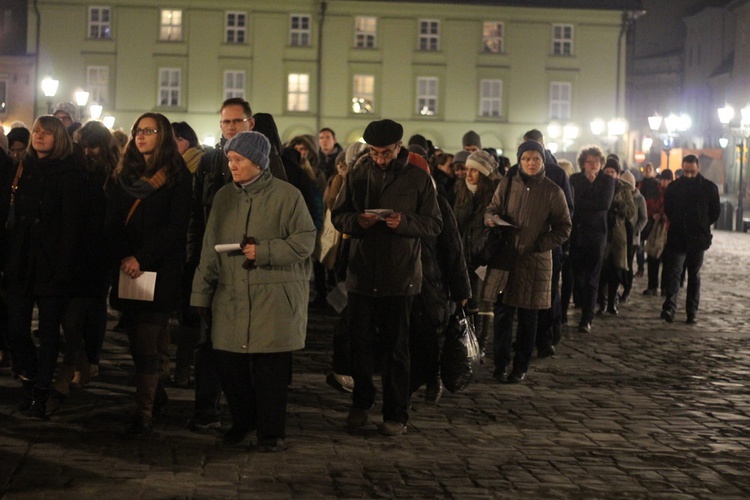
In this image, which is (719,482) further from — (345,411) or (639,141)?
(639,141)

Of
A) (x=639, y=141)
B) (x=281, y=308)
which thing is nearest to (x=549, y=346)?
(x=281, y=308)

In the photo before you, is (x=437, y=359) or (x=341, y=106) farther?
(x=341, y=106)

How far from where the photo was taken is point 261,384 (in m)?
7.70

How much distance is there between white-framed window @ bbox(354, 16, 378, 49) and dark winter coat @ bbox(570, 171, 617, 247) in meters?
47.3

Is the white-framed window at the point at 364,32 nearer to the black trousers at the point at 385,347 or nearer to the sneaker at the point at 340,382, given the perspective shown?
the sneaker at the point at 340,382

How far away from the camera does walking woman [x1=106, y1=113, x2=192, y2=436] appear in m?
8.02

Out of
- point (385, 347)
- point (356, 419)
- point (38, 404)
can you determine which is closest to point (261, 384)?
point (356, 419)

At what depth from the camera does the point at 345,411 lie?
9219mm

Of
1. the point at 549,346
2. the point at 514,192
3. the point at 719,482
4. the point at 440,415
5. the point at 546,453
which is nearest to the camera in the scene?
the point at 719,482

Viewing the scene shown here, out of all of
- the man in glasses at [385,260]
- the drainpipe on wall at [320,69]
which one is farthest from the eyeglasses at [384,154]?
the drainpipe on wall at [320,69]

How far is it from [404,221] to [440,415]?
1.60 meters

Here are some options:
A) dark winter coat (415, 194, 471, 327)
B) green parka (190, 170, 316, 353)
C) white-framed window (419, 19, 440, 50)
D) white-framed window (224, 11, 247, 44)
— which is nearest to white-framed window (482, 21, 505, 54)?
white-framed window (419, 19, 440, 50)

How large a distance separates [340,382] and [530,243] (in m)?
2.17

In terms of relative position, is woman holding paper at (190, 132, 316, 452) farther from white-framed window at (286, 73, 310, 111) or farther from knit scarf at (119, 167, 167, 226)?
white-framed window at (286, 73, 310, 111)
